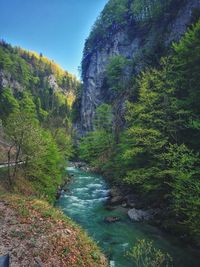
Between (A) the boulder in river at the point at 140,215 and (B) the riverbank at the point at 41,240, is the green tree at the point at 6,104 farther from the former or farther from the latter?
(B) the riverbank at the point at 41,240

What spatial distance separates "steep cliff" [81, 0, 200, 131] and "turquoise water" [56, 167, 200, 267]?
26661 millimetres

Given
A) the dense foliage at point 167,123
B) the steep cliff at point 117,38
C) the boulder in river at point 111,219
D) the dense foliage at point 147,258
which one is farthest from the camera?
the steep cliff at point 117,38

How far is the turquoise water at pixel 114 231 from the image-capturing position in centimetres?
1719

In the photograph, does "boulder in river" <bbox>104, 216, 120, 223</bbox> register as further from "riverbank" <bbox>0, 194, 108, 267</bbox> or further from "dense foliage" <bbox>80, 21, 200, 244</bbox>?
"riverbank" <bbox>0, 194, 108, 267</bbox>

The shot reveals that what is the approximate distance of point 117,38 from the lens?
84938 millimetres

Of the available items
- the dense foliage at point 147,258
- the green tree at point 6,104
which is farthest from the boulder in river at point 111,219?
the green tree at point 6,104

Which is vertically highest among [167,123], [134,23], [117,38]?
[134,23]

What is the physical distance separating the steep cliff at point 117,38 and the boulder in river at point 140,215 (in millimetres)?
28715

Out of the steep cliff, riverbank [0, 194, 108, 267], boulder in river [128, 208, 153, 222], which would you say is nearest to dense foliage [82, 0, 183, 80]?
the steep cliff

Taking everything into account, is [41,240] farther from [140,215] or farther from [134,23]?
[134,23]

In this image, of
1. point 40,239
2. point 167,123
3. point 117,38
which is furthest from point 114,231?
point 117,38

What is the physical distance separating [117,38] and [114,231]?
7342 centimetres

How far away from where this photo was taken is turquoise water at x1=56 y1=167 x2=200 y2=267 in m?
17.2

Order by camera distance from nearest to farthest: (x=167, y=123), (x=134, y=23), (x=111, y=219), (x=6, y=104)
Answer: (x=167, y=123) < (x=111, y=219) < (x=134, y=23) < (x=6, y=104)
